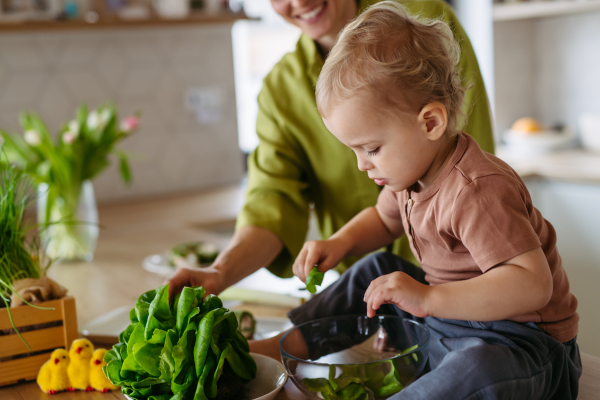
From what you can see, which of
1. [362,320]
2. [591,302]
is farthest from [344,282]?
[591,302]

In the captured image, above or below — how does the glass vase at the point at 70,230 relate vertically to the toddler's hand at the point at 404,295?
below

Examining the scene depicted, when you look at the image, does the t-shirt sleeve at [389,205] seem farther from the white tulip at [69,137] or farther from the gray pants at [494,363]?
the white tulip at [69,137]

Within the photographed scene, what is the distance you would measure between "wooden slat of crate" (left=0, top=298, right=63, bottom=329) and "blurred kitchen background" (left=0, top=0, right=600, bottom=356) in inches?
56.8

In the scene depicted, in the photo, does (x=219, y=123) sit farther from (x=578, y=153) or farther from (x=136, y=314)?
(x=136, y=314)

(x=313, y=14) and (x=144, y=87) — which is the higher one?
(x=313, y=14)

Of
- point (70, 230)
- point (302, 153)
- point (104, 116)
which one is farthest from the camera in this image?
point (104, 116)

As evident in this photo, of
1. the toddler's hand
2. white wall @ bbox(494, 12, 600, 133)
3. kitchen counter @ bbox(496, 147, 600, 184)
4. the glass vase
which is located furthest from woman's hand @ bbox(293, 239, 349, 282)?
white wall @ bbox(494, 12, 600, 133)

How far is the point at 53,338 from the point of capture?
3.41 ft

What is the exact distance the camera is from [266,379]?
91 cm

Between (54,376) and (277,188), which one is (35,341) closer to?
(54,376)

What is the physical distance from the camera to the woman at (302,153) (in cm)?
131

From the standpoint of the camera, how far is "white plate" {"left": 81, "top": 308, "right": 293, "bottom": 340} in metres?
1.19

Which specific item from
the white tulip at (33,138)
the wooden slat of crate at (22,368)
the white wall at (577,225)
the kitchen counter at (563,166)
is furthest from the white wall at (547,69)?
the wooden slat of crate at (22,368)

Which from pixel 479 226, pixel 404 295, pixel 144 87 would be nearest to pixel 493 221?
pixel 479 226
